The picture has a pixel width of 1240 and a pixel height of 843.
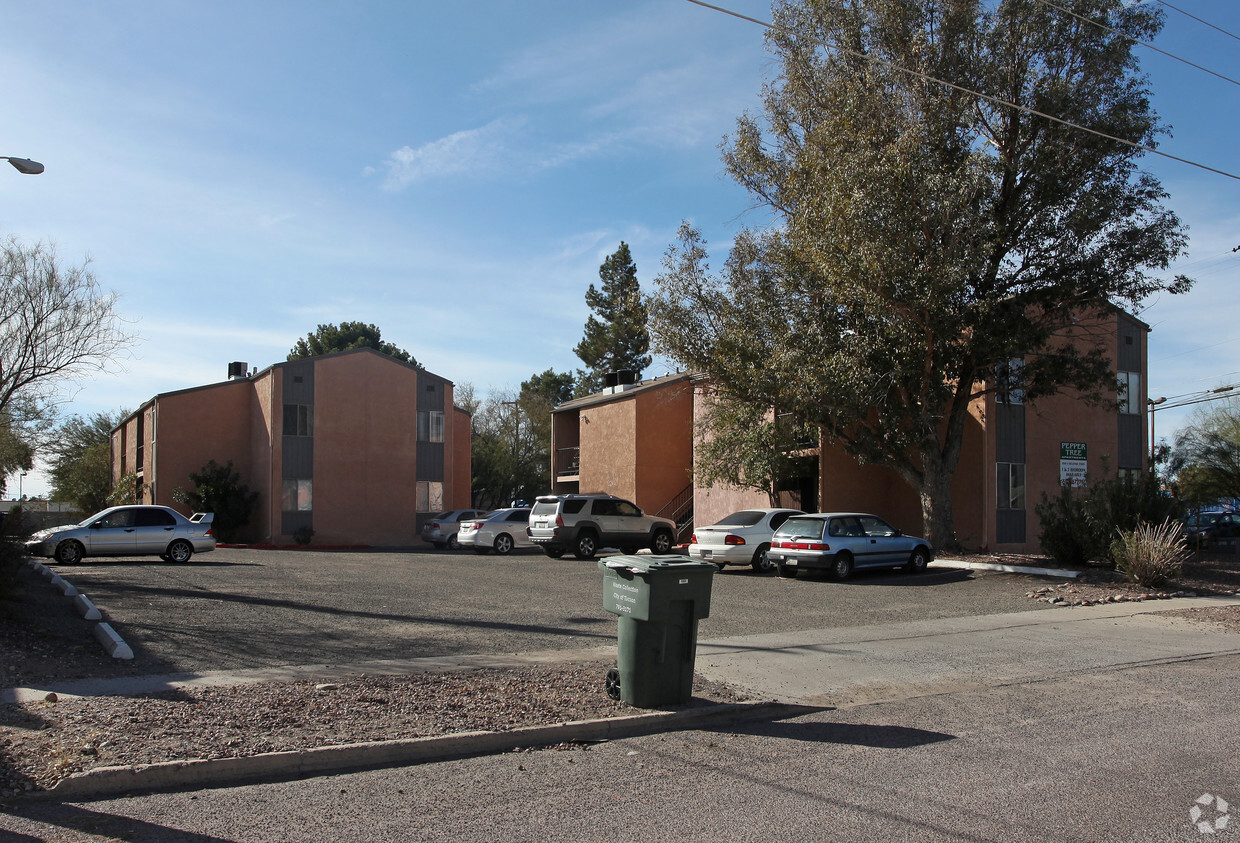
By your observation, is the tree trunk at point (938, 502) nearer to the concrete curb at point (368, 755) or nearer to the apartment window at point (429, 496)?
the concrete curb at point (368, 755)

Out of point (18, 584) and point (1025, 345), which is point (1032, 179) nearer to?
point (1025, 345)

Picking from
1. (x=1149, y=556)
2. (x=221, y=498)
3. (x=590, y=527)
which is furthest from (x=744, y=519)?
(x=221, y=498)

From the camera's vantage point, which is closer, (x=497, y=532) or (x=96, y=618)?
Result: (x=96, y=618)

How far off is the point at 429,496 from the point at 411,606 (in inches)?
986

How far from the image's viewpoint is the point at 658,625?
7.62 metres

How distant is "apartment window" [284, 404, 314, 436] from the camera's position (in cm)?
3553

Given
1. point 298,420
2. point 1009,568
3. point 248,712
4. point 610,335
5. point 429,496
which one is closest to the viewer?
point 248,712

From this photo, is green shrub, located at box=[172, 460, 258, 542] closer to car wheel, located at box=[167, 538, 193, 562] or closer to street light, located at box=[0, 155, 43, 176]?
car wheel, located at box=[167, 538, 193, 562]

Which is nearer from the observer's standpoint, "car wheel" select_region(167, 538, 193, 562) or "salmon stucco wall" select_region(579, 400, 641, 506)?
"car wheel" select_region(167, 538, 193, 562)

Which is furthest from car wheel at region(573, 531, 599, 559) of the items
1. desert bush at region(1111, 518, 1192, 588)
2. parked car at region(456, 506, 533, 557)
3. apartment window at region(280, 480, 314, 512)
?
apartment window at region(280, 480, 314, 512)

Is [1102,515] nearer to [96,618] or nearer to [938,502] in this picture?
[938,502]

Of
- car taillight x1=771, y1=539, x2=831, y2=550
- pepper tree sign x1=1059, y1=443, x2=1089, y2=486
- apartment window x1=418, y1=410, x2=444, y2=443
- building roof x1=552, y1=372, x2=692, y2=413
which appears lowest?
car taillight x1=771, y1=539, x2=831, y2=550

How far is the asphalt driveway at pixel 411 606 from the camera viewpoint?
10344 millimetres

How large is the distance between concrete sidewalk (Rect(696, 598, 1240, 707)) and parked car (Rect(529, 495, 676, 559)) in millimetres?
13066
